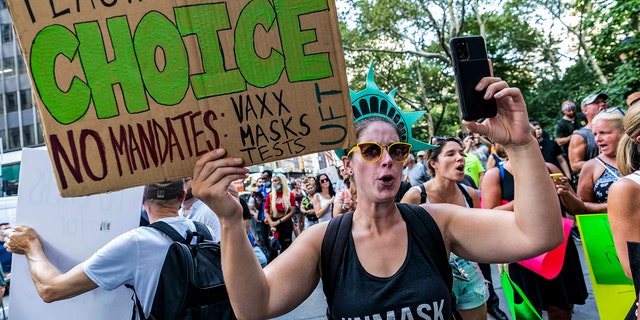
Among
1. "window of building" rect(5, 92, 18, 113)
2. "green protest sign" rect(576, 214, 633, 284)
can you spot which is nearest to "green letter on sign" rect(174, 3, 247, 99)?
"green protest sign" rect(576, 214, 633, 284)

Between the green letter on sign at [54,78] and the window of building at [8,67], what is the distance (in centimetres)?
4219

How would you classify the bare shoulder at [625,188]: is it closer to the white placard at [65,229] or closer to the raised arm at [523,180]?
the raised arm at [523,180]

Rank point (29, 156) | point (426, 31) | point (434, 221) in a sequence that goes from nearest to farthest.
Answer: point (434, 221) → point (29, 156) → point (426, 31)

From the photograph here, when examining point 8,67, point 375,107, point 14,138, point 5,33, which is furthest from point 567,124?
point 5,33

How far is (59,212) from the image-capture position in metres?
2.44

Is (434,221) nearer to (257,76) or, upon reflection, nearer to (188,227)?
(257,76)

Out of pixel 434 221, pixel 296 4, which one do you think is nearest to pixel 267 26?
pixel 296 4

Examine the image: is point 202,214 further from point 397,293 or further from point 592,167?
point 592,167

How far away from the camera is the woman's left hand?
5.20 ft

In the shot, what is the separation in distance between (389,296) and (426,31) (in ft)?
62.7

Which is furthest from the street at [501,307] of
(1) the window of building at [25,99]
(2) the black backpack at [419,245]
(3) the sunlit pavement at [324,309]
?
(1) the window of building at [25,99]

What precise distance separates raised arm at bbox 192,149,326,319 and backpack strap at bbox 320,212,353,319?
0.03 meters

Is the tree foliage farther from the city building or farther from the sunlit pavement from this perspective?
the city building

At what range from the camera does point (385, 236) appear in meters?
1.98
